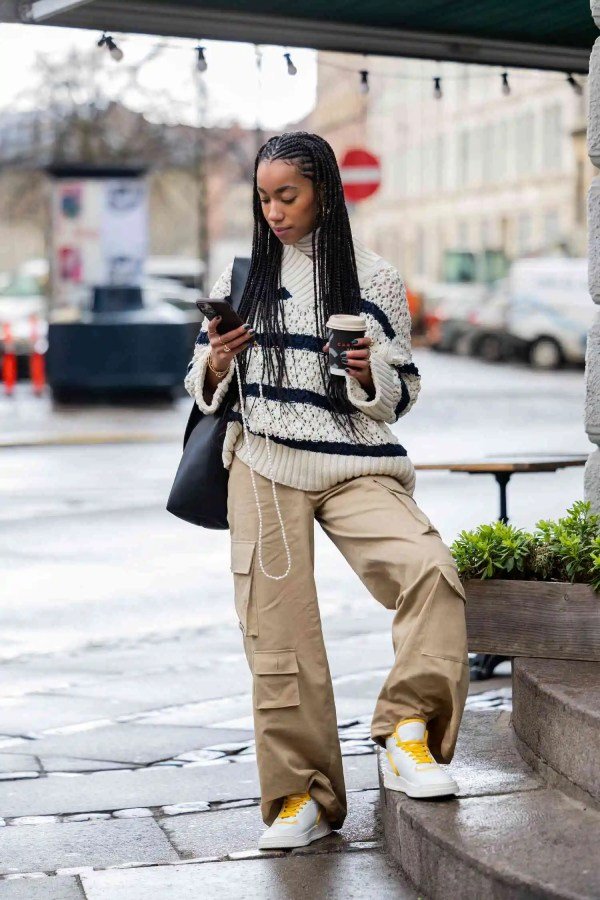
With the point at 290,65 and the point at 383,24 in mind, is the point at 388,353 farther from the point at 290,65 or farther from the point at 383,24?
the point at 290,65

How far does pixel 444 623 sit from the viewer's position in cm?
434

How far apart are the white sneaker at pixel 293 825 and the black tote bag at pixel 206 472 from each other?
798 millimetres

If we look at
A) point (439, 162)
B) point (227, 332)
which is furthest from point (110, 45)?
point (439, 162)

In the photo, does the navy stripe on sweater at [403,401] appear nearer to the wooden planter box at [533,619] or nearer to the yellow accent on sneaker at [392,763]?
the wooden planter box at [533,619]

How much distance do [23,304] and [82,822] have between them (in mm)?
36738

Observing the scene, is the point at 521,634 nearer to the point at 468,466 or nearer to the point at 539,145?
the point at 468,466

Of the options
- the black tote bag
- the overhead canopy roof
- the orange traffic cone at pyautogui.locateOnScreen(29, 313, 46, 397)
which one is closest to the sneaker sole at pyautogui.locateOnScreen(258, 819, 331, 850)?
the black tote bag

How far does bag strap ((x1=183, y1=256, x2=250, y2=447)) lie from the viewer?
15.3 feet

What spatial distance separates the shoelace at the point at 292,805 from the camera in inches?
182

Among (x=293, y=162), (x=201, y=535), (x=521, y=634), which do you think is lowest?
(x=201, y=535)

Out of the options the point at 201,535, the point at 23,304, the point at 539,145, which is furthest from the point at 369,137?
the point at 201,535

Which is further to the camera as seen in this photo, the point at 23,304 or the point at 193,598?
the point at 23,304

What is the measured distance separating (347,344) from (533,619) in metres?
1.24

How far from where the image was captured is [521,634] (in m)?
5.07
